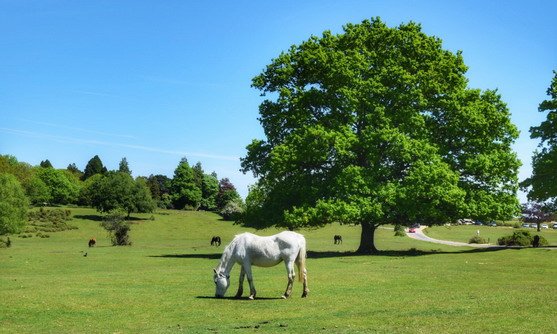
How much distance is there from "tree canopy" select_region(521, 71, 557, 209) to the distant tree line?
7643 centimetres

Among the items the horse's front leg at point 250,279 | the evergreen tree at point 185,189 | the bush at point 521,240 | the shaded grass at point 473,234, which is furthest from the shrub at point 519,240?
the evergreen tree at point 185,189

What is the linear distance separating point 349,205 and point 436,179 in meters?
7.82

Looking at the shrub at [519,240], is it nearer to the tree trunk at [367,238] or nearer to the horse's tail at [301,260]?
the tree trunk at [367,238]

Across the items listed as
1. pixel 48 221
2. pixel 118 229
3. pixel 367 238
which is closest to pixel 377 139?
pixel 367 238

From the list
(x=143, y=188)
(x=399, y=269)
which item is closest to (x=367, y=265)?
(x=399, y=269)

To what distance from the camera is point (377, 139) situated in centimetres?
5175

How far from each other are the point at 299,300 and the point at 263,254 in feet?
7.64

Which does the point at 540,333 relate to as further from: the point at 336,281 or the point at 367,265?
the point at 367,265

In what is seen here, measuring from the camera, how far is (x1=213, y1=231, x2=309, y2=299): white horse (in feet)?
79.0

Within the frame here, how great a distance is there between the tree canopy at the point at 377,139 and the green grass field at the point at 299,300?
8.53 metres

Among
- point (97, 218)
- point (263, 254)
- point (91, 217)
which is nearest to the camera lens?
point (263, 254)

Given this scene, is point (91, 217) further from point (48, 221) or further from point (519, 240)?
point (519, 240)

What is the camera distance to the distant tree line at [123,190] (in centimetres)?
13088

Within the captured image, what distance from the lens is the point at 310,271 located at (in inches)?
1471
